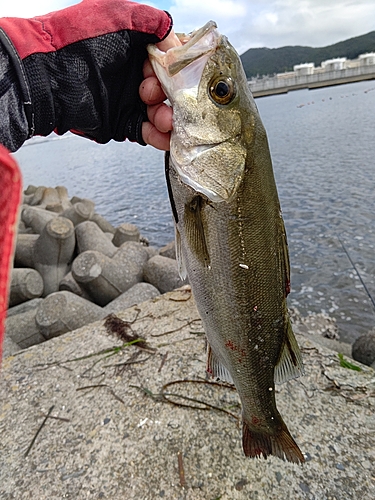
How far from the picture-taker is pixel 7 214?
0.62 m

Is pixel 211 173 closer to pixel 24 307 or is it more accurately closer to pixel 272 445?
pixel 272 445

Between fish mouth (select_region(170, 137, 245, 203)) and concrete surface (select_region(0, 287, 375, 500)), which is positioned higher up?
fish mouth (select_region(170, 137, 245, 203))

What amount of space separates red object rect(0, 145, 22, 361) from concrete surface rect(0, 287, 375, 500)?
2529mm

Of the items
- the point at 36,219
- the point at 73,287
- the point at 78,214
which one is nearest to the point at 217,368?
the point at 73,287

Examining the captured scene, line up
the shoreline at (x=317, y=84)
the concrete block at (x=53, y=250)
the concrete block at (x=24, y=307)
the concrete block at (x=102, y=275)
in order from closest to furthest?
1. the concrete block at (x=24, y=307)
2. the concrete block at (x=102, y=275)
3. the concrete block at (x=53, y=250)
4. the shoreline at (x=317, y=84)

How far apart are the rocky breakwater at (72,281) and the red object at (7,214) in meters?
4.75

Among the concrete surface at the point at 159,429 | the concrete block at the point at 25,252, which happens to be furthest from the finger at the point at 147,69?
the concrete block at the point at 25,252

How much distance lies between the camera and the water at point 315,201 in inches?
326

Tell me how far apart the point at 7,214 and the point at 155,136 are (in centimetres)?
215

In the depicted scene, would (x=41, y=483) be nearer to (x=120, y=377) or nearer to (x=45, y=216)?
(x=120, y=377)

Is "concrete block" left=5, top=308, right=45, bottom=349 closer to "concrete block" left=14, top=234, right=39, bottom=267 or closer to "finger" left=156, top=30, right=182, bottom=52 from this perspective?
"concrete block" left=14, top=234, right=39, bottom=267

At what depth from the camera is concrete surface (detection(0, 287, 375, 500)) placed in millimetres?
2613

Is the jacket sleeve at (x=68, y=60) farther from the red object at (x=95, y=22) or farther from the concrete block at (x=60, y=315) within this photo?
the concrete block at (x=60, y=315)

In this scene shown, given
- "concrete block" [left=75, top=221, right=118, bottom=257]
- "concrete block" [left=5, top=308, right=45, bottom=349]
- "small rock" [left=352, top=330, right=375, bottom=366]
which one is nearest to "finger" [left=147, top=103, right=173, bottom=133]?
"small rock" [left=352, top=330, right=375, bottom=366]
